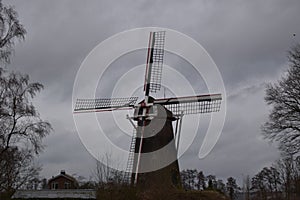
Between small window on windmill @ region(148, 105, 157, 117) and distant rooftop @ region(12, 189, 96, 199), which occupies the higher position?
small window on windmill @ region(148, 105, 157, 117)

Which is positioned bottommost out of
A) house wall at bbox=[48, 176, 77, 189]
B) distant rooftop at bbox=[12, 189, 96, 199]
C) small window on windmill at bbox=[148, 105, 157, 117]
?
distant rooftop at bbox=[12, 189, 96, 199]

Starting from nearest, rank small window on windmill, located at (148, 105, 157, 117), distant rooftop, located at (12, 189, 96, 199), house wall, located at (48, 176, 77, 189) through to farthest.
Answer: distant rooftop, located at (12, 189, 96, 199) < small window on windmill, located at (148, 105, 157, 117) < house wall, located at (48, 176, 77, 189)

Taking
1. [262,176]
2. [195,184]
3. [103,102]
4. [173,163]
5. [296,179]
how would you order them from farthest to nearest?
1. [195,184]
2. [262,176]
3. [296,179]
4. [103,102]
5. [173,163]

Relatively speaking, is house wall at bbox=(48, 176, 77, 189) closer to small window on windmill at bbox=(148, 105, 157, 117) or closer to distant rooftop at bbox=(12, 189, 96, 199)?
distant rooftop at bbox=(12, 189, 96, 199)

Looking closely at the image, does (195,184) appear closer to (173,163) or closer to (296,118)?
(173,163)

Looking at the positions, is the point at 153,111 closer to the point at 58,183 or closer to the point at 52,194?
the point at 52,194

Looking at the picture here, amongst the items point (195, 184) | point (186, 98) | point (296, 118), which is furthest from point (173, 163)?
point (195, 184)

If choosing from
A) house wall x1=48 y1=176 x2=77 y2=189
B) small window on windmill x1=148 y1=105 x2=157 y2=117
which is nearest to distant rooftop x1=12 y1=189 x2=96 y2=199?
small window on windmill x1=148 y1=105 x2=157 y2=117

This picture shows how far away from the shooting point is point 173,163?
31.1m

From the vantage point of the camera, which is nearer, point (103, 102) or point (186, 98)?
point (186, 98)

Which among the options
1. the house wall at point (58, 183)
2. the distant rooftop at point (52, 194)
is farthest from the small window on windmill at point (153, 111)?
the house wall at point (58, 183)

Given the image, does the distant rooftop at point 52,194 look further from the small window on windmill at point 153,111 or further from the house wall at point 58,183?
the house wall at point 58,183

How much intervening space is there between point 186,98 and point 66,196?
9.94m

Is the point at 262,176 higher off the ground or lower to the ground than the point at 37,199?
higher
